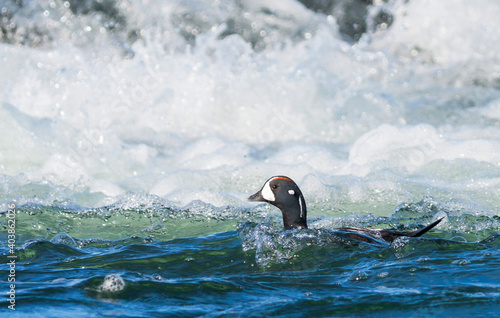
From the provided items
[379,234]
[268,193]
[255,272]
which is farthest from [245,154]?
[255,272]

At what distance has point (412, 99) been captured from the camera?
1095 cm

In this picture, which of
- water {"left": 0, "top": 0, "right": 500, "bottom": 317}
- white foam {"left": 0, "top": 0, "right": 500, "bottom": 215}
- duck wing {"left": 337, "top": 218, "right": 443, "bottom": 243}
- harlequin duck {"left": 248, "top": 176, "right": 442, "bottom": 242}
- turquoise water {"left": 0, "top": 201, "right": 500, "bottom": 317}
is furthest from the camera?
white foam {"left": 0, "top": 0, "right": 500, "bottom": 215}

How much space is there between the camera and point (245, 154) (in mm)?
8836

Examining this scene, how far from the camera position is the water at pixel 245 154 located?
4.16m

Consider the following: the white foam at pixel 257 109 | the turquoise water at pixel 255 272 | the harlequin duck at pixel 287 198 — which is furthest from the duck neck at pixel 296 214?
the white foam at pixel 257 109

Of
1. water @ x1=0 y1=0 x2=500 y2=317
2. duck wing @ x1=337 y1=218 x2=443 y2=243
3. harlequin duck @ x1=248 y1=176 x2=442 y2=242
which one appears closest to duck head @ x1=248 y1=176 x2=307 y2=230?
harlequin duck @ x1=248 y1=176 x2=442 y2=242

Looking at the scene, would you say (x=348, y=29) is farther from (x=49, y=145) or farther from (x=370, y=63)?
(x=49, y=145)

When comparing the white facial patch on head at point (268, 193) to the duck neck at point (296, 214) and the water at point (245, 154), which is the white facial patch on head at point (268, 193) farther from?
the water at point (245, 154)

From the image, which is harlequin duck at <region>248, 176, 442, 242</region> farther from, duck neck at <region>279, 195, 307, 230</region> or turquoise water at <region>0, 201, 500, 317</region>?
turquoise water at <region>0, 201, 500, 317</region>

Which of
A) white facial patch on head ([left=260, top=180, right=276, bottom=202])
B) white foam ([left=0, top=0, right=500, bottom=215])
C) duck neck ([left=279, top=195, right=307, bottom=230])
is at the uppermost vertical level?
white foam ([left=0, top=0, right=500, bottom=215])

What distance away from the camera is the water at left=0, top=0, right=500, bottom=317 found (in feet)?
13.7

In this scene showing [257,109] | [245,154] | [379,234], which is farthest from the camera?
[257,109]

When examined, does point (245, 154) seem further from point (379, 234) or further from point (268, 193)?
point (379, 234)

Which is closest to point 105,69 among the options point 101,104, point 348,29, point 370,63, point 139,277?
point 101,104
